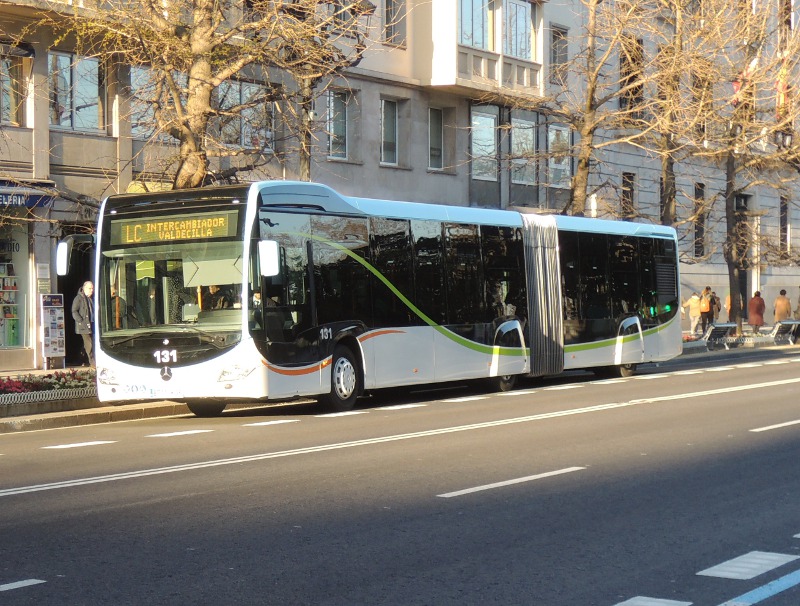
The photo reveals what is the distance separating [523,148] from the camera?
40.0 m

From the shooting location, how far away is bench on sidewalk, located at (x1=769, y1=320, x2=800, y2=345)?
42000 mm

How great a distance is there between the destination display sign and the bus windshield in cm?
9

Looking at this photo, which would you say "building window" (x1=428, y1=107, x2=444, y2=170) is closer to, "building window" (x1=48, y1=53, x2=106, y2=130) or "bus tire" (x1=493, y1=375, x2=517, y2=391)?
"building window" (x1=48, y1=53, x2=106, y2=130)

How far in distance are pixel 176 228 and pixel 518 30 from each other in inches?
907

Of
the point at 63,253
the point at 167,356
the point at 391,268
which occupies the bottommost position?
the point at 167,356

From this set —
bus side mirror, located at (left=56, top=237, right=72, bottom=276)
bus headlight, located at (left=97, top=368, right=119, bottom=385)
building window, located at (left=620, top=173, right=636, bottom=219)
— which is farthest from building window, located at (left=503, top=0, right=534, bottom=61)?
bus headlight, located at (left=97, top=368, right=119, bottom=385)

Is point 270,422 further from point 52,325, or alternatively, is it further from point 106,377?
point 52,325

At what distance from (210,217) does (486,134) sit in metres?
22.1

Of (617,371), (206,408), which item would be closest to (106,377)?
(206,408)

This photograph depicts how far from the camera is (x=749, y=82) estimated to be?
32594 mm

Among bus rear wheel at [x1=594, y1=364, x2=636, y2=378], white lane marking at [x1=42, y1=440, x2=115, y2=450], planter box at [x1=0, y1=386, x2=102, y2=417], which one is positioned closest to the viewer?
white lane marking at [x1=42, y1=440, x2=115, y2=450]

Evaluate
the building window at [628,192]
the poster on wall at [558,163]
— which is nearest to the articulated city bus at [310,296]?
the poster on wall at [558,163]

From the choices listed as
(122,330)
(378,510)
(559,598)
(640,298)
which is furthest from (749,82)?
(559,598)

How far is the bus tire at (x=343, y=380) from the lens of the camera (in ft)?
61.0
